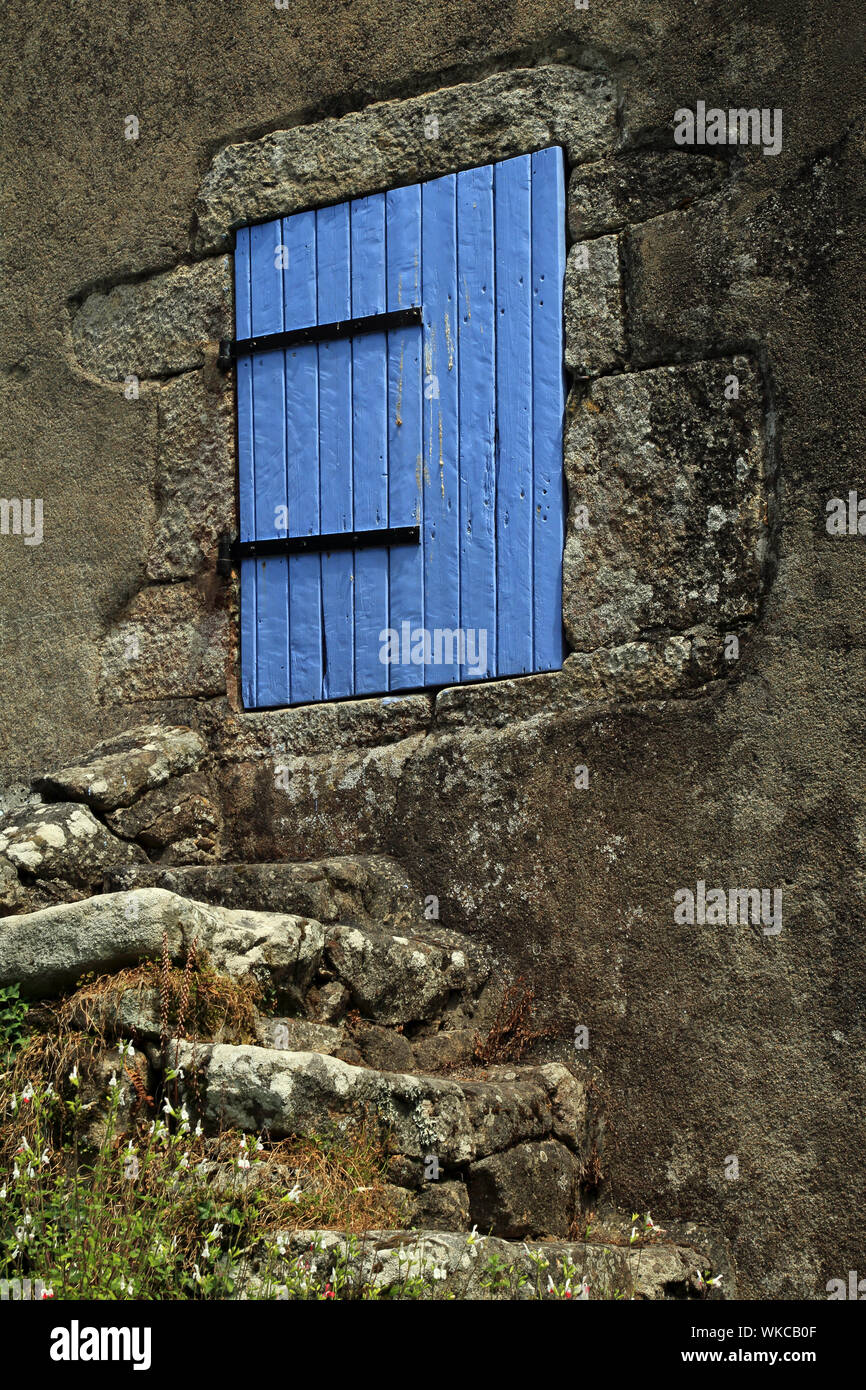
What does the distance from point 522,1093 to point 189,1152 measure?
42.7 inches

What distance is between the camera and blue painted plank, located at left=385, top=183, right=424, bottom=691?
4871 millimetres

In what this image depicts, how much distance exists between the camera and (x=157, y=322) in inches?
217

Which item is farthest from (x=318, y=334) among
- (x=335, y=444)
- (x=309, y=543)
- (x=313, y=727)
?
(x=313, y=727)

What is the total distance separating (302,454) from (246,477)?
0.25 m

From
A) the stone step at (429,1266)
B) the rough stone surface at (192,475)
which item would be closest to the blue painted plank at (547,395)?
the rough stone surface at (192,475)

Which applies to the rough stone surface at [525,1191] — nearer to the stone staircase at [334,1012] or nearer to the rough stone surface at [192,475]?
the stone staircase at [334,1012]

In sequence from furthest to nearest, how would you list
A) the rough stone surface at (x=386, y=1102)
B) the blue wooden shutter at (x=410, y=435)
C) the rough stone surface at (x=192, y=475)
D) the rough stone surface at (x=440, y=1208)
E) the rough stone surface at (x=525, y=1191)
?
the rough stone surface at (x=192, y=475)
the blue wooden shutter at (x=410, y=435)
the rough stone surface at (x=525, y=1191)
the rough stone surface at (x=440, y=1208)
the rough stone surface at (x=386, y=1102)

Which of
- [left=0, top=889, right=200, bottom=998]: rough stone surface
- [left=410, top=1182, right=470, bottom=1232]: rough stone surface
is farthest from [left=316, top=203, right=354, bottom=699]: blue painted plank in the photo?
[left=410, top=1182, right=470, bottom=1232]: rough stone surface

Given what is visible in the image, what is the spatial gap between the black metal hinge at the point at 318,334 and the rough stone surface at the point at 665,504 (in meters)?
0.77

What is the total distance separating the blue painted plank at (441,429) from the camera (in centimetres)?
480
